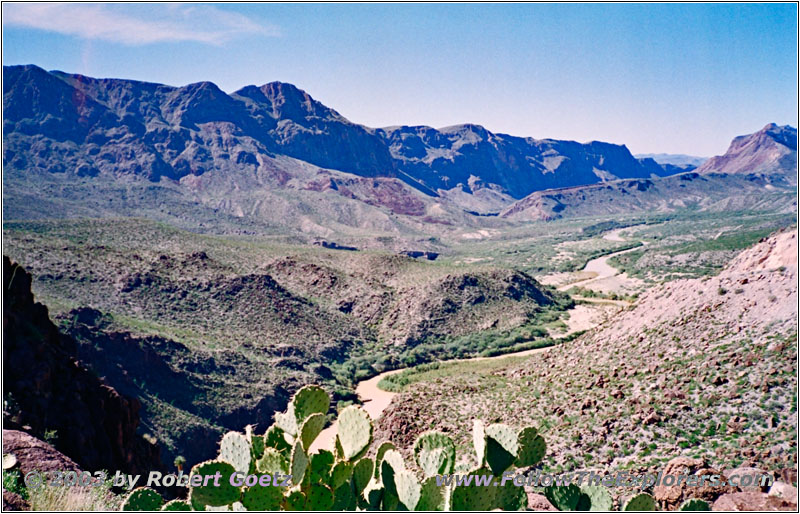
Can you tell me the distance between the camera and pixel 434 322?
4431 cm

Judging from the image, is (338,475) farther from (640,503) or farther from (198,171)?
(198,171)

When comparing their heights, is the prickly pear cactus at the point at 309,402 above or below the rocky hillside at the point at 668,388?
above

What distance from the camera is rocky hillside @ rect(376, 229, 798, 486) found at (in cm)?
1366

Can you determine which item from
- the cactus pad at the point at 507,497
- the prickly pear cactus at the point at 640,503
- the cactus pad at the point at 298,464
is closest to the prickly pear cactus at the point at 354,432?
the cactus pad at the point at 298,464

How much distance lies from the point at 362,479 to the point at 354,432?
1.44 ft

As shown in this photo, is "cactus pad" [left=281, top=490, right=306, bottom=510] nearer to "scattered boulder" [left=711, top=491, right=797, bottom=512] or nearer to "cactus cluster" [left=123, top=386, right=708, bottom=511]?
"cactus cluster" [left=123, top=386, right=708, bottom=511]

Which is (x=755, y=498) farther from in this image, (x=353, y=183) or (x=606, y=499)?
(x=353, y=183)

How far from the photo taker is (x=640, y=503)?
4984 millimetres

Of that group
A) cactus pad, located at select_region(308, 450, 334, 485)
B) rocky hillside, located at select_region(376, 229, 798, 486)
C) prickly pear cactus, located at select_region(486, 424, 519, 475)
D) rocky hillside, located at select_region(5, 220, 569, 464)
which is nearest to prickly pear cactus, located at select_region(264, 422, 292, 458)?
cactus pad, located at select_region(308, 450, 334, 485)

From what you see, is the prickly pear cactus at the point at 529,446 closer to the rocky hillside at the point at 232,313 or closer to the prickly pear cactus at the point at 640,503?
the prickly pear cactus at the point at 640,503

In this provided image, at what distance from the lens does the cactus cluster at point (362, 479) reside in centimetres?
457

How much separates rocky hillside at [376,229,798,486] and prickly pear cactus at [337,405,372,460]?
10613 mm

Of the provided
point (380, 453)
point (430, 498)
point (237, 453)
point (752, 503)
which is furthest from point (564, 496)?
point (752, 503)

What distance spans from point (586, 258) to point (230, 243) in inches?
2440
